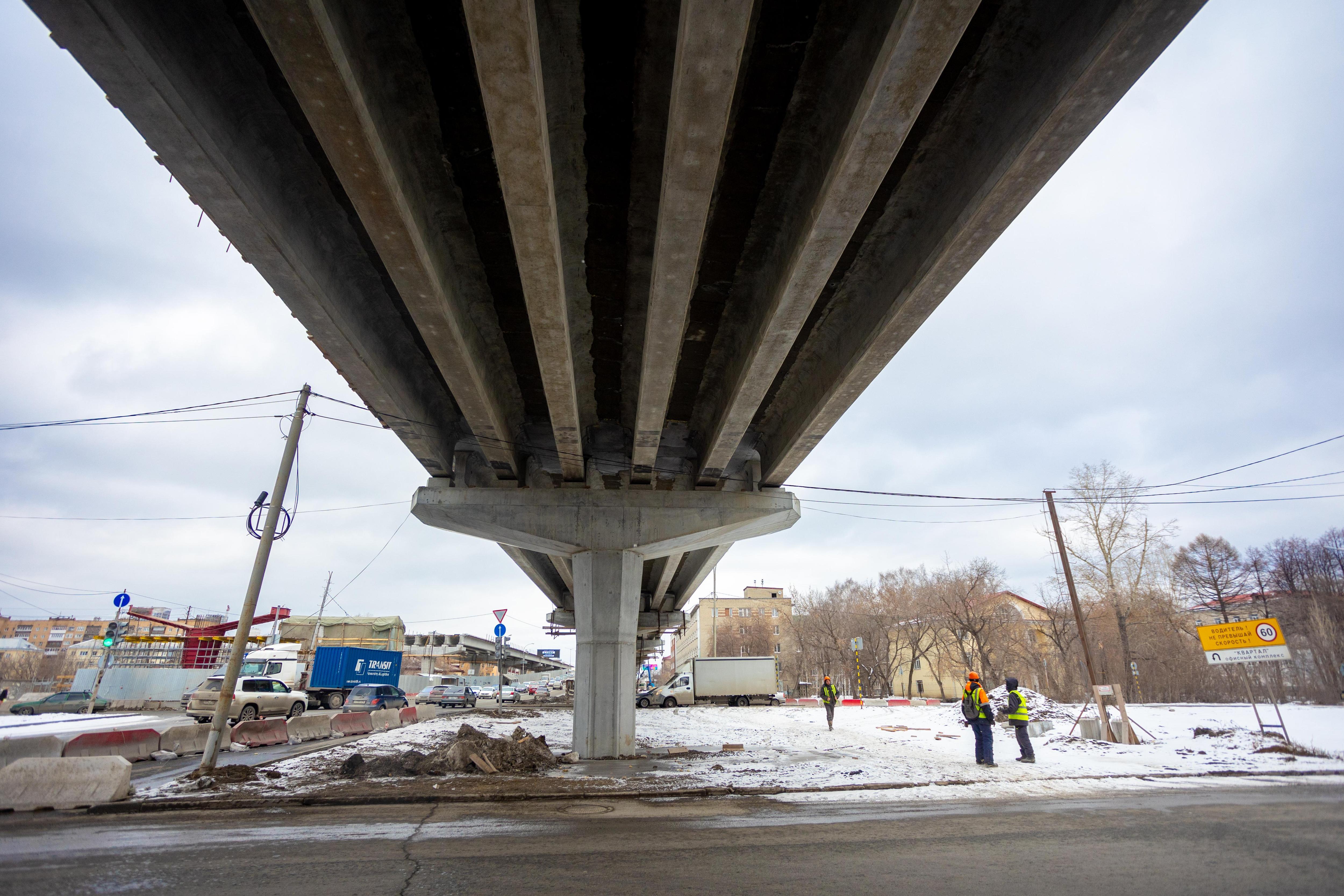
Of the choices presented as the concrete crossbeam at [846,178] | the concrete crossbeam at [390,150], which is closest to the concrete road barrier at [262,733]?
the concrete crossbeam at [390,150]

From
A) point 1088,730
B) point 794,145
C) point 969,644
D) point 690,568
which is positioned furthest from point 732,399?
point 969,644

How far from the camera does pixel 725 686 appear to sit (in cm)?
4047

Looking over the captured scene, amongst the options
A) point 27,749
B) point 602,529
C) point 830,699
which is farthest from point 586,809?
point 830,699

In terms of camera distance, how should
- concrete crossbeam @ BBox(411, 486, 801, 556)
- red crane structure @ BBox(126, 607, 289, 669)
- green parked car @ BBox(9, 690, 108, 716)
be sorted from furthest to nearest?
red crane structure @ BBox(126, 607, 289, 669), green parked car @ BBox(9, 690, 108, 716), concrete crossbeam @ BBox(411, 486, 801, 556)

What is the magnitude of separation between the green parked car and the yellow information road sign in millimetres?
37355

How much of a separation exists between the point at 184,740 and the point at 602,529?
993 centimetres

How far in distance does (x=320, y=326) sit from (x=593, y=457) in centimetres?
757

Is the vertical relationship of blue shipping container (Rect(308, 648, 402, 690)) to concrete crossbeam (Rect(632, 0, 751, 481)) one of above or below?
below

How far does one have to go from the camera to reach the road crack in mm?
4914

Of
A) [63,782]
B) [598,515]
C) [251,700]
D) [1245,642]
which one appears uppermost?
[598,515]

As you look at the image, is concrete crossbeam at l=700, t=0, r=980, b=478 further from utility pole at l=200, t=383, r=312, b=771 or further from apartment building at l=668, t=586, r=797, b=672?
apartment building at l=668, t=586, r=797, b=672

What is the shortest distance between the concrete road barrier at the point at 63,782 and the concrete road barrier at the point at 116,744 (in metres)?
2.45

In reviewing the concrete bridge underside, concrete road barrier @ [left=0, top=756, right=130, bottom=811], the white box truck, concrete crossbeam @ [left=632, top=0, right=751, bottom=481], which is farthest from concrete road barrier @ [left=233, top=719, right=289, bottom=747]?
the white box truck

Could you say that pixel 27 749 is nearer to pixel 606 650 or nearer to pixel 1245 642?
pixel 606 650
